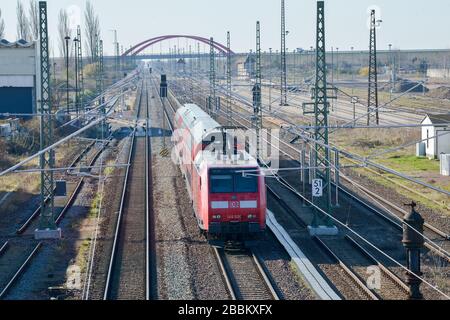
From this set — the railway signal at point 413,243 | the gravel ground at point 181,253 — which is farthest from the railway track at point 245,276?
the railway signal at point 413,243

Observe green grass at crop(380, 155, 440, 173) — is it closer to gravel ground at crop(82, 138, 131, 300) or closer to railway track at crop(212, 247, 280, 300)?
gravel ground at crop(82, 138, 131, 300)

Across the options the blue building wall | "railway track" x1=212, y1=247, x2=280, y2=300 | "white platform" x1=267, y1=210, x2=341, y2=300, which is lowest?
"railway track" x1=212, y1=247, x2=280, y2=300

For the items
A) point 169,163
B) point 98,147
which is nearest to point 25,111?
point 98,147

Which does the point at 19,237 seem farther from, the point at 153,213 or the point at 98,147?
the point at 98,147

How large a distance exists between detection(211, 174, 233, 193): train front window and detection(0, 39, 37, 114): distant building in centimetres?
3233

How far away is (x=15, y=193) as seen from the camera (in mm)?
27234

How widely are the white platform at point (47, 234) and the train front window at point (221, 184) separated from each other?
192 inches

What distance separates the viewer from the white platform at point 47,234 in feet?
65.7

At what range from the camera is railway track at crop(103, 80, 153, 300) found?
14992mm

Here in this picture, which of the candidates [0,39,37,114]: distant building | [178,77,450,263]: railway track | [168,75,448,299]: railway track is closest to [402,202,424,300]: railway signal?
[178,77,450,263]: railway track

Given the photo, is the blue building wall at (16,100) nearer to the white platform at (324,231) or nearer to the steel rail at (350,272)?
the white platform at (324,231)

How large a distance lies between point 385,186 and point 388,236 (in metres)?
8.48

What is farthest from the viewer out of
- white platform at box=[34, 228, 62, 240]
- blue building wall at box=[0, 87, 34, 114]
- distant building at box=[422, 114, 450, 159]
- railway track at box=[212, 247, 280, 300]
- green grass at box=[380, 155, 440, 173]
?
blue building wall at box=[0, 87, 34, 114]

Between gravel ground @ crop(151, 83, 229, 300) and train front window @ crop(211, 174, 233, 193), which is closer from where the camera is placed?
gravel ground @ crop(151, 83, 229, 300)
